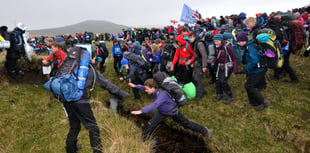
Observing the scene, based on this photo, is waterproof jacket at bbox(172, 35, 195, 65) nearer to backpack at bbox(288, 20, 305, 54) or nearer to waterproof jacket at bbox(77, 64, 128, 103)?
waterproof jacket at bbox(77, 64, 128, 103)

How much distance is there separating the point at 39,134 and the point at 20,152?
0.77m

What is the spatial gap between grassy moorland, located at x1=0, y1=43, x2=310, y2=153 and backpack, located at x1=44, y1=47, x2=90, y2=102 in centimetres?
167

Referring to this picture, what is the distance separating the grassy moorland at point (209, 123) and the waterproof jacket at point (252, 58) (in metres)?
1.35

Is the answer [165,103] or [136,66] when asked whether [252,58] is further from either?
[136,66]

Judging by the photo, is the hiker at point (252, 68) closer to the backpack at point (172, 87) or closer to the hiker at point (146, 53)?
the backpack at point (172, 87)

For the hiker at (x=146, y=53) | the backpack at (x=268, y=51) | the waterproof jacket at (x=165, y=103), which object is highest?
the backpack at (x=268, y=51)

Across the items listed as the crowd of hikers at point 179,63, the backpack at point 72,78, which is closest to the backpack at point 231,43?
the crowd of hikers at point 179,63

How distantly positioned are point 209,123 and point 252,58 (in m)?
2.23

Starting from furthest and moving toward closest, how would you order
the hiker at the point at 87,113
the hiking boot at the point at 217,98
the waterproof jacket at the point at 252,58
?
the hiking boot at the point at 217,98 < the waterproof jacket at the point at 252,58 < the hiker at the point at 87,113

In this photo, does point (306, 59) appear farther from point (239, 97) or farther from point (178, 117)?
point (178, 117)

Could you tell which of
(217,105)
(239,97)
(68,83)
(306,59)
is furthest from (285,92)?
(68,83)

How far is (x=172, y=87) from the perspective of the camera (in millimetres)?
3764

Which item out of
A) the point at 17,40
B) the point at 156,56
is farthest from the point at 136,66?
the point at 17,40

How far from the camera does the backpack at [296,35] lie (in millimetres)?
5969
